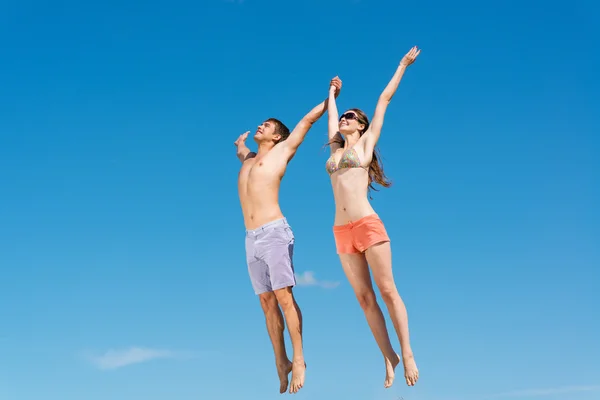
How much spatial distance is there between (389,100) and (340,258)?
9.22 ft

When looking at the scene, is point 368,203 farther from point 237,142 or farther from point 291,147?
point 237,142

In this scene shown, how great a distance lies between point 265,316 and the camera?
1327 cm

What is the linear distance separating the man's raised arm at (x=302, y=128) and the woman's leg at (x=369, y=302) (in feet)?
7.44

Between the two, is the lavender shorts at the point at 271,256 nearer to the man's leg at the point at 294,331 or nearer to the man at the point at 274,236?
the man at the point at 274,236

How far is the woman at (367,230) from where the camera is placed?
12195 mm

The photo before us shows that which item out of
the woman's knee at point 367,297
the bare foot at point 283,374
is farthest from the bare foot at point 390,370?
the bare foot at point 283,374

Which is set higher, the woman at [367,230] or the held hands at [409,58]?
the held hands at [409,58]

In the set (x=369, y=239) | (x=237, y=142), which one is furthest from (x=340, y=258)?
(x=237, y=142)

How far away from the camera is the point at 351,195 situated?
12.4 metres

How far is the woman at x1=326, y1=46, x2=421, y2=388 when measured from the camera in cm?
1220

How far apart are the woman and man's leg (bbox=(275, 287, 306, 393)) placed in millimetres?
1083

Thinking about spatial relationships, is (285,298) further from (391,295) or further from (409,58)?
(409,58)

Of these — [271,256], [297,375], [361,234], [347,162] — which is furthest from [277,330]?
[347,162]

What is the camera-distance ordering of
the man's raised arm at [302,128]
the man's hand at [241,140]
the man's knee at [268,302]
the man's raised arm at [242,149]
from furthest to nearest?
the man's hand at [241,140] < the man's raised arm at [242,149] < the man's raised arm at [302,128] < the man's knee at [268,302]
